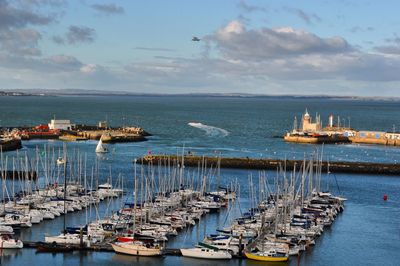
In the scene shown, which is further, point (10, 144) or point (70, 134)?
point (70, 134)

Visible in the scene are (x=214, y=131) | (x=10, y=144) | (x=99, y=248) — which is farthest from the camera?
(x=214, y=131)

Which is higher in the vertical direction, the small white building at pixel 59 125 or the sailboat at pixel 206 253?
the small white building at pixel 59 125

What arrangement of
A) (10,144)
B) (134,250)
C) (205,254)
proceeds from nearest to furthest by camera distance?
(205,254)
(134,250)
(10,144)

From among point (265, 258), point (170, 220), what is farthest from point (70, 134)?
point (265, 258)

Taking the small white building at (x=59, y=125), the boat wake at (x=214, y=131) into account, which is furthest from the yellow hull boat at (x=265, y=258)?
the boat wake at (x=214, y=131)

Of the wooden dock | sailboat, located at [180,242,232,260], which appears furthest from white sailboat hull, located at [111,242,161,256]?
sailboat, located at [180,242,232,260]

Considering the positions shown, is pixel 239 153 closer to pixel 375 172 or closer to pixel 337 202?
pixel 375 172

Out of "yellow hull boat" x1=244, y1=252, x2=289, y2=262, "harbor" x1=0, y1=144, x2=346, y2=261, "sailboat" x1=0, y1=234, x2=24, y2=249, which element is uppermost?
"harbor" x1=0, y1=144, x2=346, y2=261

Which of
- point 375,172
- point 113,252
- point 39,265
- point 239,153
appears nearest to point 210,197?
point 113,252

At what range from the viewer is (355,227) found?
42094 mm

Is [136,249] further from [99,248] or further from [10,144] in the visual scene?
[10,144]

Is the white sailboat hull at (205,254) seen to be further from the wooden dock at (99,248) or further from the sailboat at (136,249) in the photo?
the sailboat at (136,249)

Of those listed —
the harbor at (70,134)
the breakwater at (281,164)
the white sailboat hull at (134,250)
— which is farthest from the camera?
the harbor at (70,134)

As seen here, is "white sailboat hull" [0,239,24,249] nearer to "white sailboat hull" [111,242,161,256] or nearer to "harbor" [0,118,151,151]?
"white sailboat hull" [111,242,161,256]
